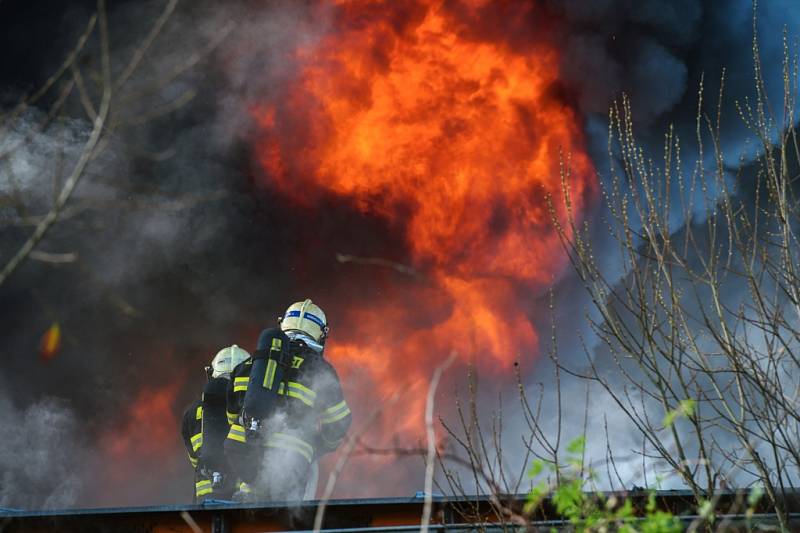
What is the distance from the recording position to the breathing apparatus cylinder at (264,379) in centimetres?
671

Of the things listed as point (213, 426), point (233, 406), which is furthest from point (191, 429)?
point (233, 406)

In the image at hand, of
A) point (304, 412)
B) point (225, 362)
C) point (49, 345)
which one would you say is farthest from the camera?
point (49, 345)

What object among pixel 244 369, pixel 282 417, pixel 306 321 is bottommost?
pixel 282 417

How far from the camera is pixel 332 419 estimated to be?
269 inches

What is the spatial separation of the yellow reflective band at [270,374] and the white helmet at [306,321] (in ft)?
2.04

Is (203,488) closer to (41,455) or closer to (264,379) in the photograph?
(264,379)

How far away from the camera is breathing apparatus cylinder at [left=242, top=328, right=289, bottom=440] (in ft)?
22.0

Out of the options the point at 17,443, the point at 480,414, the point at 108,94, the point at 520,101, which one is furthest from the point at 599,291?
the point at 480,414

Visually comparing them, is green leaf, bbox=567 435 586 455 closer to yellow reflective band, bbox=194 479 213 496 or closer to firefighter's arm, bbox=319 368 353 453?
firefighter's arm, bbox=319 368 353 453

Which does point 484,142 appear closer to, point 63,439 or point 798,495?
point 63,439

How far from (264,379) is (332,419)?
0.71 metres

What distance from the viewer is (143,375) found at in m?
19.0

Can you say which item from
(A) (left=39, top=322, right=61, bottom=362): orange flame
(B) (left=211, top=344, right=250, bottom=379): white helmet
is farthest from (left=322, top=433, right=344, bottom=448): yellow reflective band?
(A) (left=39, top=322, right=61, bottom=362): orange flame

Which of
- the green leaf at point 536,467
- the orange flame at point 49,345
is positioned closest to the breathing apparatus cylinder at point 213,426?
the green leaf at point 536,467
